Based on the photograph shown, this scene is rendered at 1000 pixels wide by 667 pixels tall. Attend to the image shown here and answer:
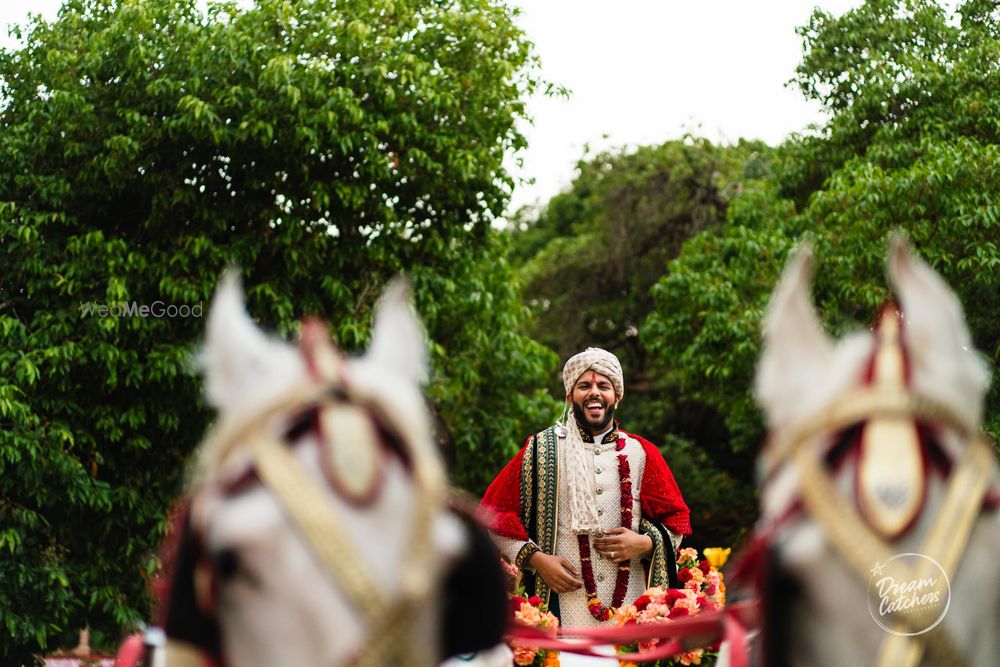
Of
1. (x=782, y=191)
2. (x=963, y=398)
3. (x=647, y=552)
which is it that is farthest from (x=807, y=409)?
(x=782, y=191)

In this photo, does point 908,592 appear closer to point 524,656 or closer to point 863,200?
point 524,656

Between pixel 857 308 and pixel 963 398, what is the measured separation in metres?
11.0

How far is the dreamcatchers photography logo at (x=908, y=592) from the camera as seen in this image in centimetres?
168

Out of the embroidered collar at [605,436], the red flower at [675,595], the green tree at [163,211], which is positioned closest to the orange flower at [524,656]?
the red flower at [675,595]

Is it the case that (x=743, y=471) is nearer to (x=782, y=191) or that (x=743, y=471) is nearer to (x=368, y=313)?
(x=782, y=191)

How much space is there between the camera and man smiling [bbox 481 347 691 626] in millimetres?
4949

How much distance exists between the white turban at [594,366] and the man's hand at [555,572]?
2.61 feet

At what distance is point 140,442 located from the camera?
9.89 metres

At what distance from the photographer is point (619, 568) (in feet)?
16.4

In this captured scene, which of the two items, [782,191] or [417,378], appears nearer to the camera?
[417,378]

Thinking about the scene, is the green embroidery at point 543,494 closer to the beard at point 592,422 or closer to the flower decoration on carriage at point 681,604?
the beard at point 592,422

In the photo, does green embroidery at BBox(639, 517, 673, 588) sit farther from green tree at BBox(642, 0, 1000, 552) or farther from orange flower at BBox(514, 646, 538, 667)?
green tree at BBox(642, 0, 1000, 552)

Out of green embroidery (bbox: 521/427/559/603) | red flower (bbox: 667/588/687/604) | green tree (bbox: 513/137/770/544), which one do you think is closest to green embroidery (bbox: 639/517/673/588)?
green embroidery (bbox: 521/427/559/603)

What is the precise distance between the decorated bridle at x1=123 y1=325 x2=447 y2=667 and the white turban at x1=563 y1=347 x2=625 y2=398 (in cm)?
353
